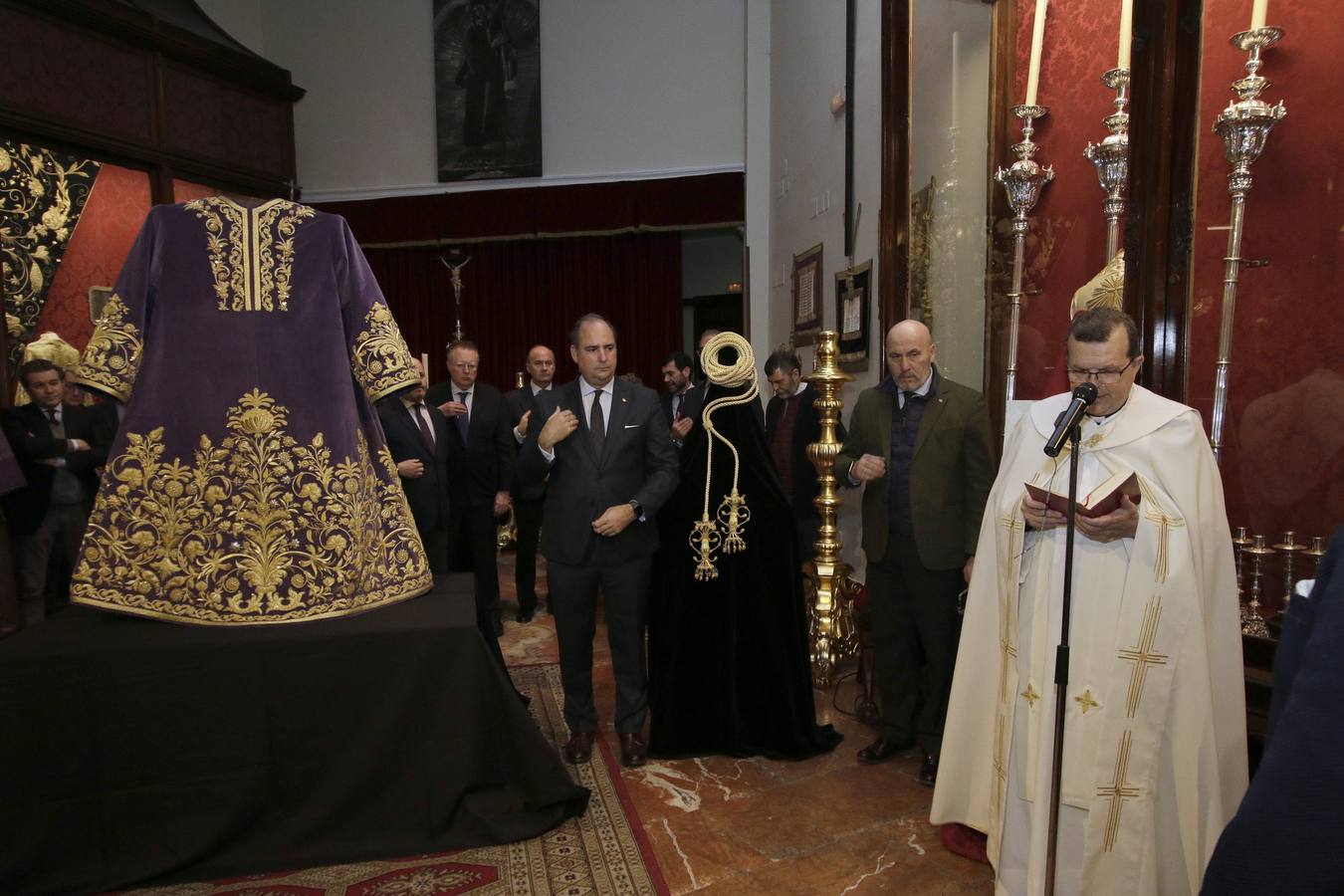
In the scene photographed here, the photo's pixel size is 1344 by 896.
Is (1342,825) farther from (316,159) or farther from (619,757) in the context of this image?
(316,159)

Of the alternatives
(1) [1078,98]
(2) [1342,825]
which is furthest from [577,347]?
(2) [1342,825]

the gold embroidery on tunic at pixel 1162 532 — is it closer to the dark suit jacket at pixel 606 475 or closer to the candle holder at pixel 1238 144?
the candle holder at pixel 1238 144

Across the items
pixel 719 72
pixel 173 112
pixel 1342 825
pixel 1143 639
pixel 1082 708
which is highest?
pixel 719 72

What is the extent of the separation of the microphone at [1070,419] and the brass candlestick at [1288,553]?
4.00 ft

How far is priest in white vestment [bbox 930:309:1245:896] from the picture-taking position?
6.37 ft

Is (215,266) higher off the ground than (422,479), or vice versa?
(215,266)

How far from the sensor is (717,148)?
25.3 feet

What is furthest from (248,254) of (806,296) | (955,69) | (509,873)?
(806,296)

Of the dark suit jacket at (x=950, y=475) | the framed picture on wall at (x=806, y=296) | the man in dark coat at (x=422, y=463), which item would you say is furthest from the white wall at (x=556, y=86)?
the dark suit jacket at (x=950, y=475)

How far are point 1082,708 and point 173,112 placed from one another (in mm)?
7451

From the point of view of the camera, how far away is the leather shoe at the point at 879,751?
3113mm

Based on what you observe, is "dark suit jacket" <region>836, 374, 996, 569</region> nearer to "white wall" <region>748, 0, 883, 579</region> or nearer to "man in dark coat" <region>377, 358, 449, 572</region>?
"white wall" <region>748, 0, 883, 579</region>

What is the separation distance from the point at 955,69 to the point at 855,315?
164cm

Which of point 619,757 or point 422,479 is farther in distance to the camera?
point 422,479
